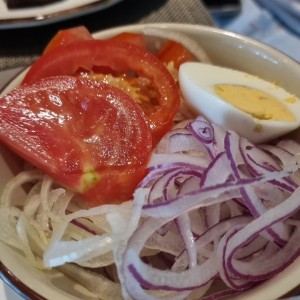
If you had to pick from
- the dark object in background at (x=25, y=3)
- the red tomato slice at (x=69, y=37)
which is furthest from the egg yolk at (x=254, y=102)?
the dark object in background at (x=25, y=3)

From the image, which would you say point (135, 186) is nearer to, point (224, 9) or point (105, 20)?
point (105, 20)

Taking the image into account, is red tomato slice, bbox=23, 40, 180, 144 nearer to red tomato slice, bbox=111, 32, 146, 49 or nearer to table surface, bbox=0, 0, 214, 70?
red tomato slice, bbox=111, 32, 146, 49

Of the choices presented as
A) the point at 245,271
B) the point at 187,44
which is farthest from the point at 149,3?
the point at 245,271

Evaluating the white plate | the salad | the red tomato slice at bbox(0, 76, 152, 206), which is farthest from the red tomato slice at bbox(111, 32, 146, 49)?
the white plate

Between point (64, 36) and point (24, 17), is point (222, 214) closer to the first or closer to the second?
point (64, 36)

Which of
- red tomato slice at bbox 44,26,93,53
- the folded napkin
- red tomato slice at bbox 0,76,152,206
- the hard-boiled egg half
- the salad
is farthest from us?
the folded napkin
